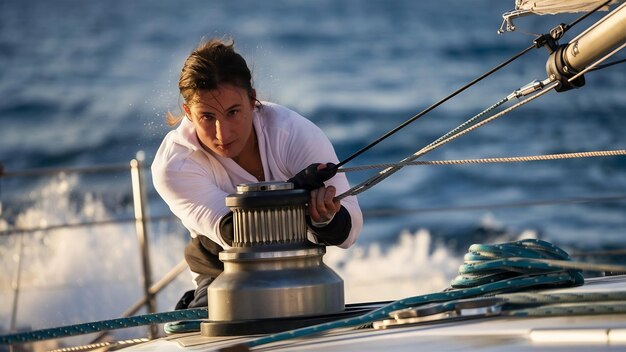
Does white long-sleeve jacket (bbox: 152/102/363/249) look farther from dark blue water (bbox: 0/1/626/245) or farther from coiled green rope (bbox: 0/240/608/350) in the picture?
dark blue water (bbox: 0/1/626/245)

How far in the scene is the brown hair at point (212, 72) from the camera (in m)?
2.10

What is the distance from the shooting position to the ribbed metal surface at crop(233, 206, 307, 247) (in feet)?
5.33

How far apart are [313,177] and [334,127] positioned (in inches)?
313

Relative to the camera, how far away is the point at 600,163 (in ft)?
29.2

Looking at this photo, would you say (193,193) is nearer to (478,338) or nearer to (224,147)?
(224,147)

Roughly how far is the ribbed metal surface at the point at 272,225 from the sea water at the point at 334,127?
3.48 m

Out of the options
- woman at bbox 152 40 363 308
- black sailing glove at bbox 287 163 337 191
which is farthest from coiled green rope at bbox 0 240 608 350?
woman at bbox 152 40 363 308

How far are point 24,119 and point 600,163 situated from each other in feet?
16.2

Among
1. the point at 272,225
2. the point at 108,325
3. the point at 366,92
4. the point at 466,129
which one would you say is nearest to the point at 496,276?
the point at 466,129

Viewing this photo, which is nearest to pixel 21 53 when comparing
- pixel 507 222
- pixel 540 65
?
pixel 540 65

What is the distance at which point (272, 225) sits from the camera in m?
1.62

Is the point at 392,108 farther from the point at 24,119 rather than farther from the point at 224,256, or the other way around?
the point at 224,256

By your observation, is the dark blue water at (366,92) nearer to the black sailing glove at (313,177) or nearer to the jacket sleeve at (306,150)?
the jacket sleeve at (306,150)

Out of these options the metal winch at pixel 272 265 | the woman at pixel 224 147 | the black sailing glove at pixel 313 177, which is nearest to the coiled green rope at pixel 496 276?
the metal winch at pixel 272 265
